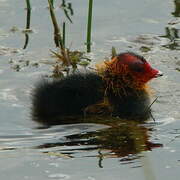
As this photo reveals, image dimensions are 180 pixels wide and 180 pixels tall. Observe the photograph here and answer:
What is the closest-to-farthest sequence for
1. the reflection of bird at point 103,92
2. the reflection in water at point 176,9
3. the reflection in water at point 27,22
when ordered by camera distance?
the reflection of bird at point 103,92 → the reflection in water at point 27,22 → the reflection in water at point 176,9

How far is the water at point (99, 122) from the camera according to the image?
5.32 m

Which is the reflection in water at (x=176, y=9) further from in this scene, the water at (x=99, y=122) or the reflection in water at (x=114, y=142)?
the reflection in water at (x=114, y=142)

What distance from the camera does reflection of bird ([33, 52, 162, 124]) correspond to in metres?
6.25

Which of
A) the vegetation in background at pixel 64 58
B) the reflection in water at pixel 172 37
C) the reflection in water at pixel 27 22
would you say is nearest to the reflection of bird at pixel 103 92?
the vegetation in background at pixel 64 58

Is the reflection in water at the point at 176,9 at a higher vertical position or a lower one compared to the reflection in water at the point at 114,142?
higher

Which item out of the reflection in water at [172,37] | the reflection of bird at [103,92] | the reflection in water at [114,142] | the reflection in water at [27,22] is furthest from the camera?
the reflection in water at [27,22]

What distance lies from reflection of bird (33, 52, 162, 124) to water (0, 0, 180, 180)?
0.12m

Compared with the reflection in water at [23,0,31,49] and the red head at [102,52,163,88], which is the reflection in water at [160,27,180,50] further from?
the red head at [102,52,163,88]

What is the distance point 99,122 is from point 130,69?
0.49 metres

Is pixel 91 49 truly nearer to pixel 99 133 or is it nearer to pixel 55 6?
pixel 55 6

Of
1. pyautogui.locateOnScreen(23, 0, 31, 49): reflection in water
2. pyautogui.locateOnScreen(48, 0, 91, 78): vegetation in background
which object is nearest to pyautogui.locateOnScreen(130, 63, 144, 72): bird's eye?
pyautogui.locateOnScreen(48, 0, 91, 78): vegetation in background

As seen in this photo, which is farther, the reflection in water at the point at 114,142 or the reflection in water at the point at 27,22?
the reflection in water at the point at 27,22

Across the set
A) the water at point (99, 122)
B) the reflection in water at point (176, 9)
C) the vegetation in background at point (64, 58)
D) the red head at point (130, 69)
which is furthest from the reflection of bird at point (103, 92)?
the reflection in water at point (176, 9)

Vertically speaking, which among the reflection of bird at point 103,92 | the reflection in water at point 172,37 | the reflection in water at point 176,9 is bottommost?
the reflection of bird at point 103,92
